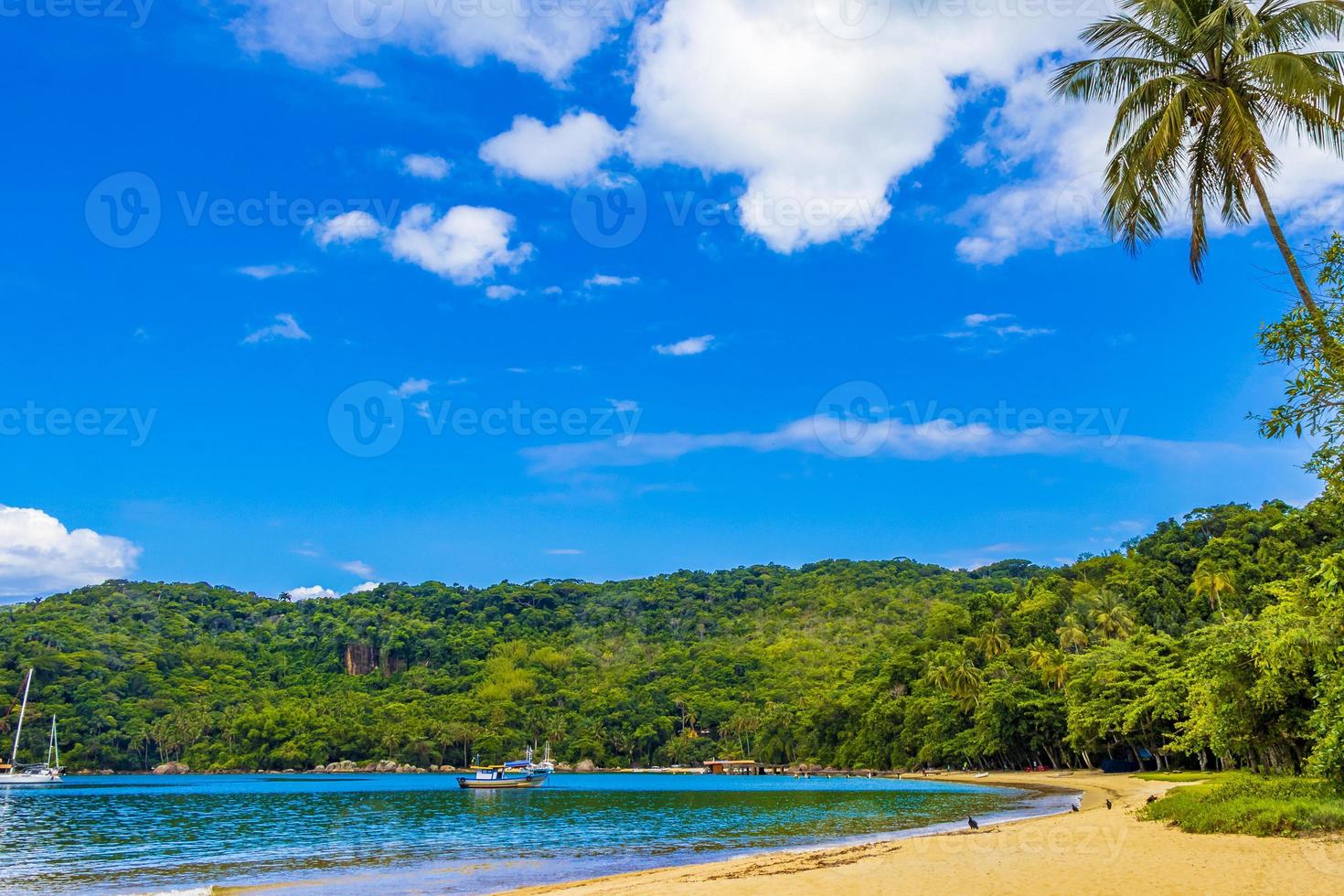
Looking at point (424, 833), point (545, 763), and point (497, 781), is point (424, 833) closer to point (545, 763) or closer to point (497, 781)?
point (497, 781)

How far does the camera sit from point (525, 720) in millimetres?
141875

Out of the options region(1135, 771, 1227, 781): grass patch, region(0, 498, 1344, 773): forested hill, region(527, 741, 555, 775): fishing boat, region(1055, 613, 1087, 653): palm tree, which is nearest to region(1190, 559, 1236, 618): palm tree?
region(0, 498, 1344, 773): forested hill

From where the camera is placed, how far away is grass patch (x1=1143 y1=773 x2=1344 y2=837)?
59.2ft

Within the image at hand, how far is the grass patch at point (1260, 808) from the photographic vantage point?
18.0 m

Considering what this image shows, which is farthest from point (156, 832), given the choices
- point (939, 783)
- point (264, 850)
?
point (939, 783)

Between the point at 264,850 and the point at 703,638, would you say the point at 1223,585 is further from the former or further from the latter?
the point at 703,638

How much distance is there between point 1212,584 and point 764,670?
7986cm

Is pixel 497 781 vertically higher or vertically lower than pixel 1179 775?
lower

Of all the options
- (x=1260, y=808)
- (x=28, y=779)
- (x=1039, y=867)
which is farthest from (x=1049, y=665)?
(x=28, y=779)

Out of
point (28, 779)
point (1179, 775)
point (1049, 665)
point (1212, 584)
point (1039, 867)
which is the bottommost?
point (1179, 775)

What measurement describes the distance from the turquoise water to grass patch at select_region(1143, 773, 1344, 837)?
12473 mm

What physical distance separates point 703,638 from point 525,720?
152ft

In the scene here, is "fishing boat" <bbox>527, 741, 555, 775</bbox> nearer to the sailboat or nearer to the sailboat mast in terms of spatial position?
the sailboat

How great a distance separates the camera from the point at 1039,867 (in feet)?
61.3
